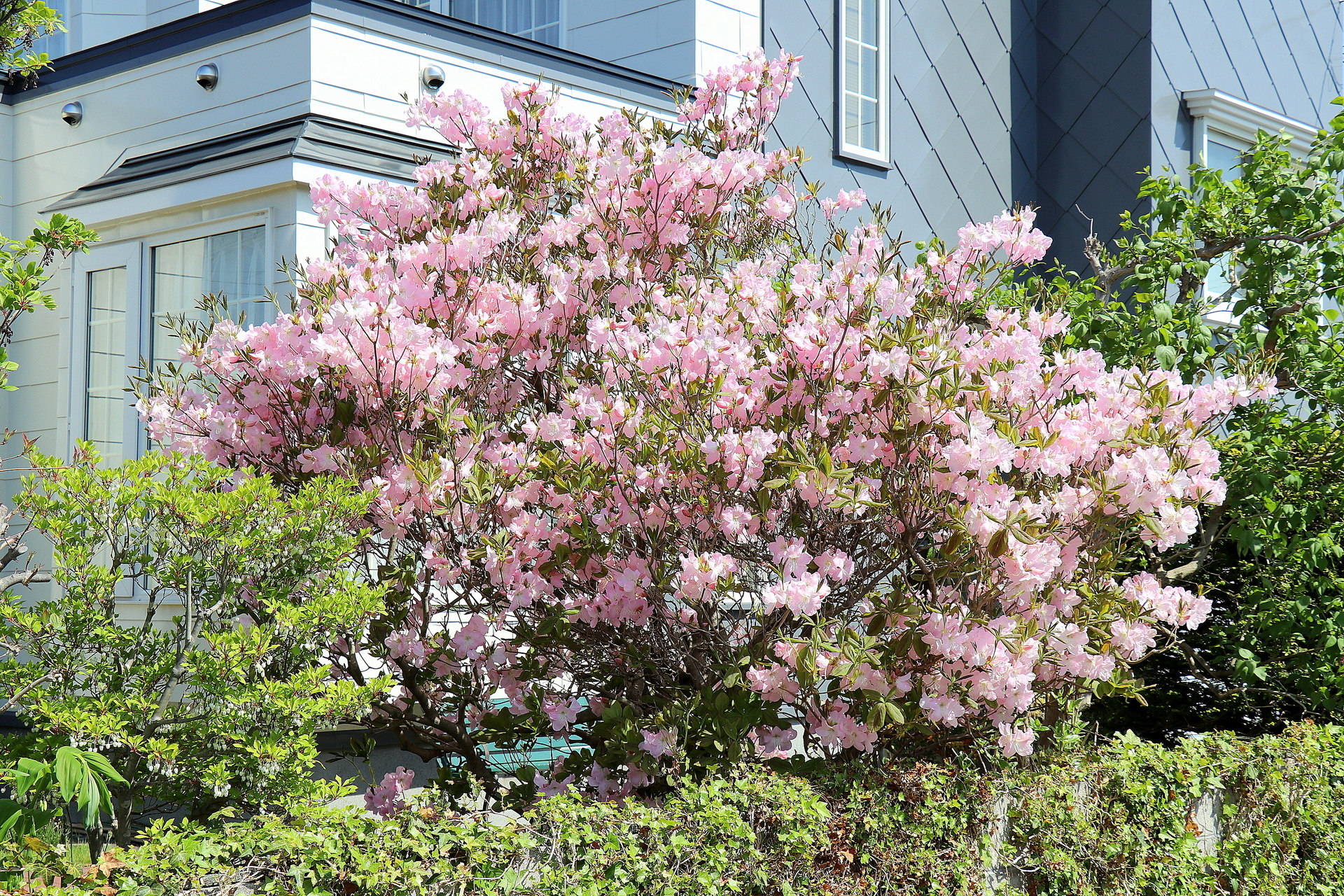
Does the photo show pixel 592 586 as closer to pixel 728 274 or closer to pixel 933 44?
pixel 728 274

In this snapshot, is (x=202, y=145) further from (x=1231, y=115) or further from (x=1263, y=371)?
(x=1231, y=115)

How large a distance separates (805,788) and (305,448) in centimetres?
190

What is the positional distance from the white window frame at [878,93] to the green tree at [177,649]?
650cm

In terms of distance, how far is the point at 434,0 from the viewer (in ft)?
34.9

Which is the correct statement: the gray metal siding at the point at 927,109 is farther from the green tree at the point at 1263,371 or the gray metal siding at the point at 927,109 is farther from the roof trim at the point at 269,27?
the green tree at the point at 1263,371

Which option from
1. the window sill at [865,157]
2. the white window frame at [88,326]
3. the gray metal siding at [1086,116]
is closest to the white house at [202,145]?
the white window frame at [88,326]

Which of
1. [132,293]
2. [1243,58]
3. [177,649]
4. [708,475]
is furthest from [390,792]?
[1243,58]

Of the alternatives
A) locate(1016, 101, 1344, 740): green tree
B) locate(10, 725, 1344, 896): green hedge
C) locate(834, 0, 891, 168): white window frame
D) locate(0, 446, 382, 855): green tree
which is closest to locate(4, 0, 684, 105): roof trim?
locate(834, 0, 891, 168): white window frame

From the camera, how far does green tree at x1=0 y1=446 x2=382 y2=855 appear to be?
3.00m

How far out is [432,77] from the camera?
257 inches

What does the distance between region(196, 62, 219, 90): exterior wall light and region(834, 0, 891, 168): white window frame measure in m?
4.40

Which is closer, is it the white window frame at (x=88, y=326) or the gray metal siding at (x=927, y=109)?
the white window frame at (x=88, y=326)

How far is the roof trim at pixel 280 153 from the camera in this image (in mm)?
5906

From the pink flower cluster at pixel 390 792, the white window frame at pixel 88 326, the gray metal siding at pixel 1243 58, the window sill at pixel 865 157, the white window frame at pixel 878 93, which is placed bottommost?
the pink flower cluster at pixel 390 792
